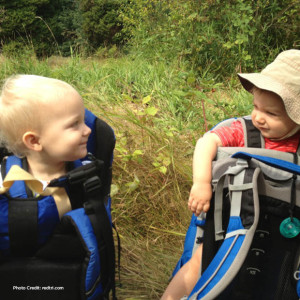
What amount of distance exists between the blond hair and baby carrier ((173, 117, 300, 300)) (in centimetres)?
66

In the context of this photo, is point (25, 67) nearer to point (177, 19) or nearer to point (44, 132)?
point (177, 19)

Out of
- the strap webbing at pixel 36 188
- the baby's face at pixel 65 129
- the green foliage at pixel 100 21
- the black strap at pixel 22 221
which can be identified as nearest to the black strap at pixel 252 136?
the baby's face at pixel 65 129

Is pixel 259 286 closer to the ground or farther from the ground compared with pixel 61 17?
closer to the ground

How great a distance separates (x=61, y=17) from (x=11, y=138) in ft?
33.6

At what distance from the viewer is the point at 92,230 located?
1.23 metres

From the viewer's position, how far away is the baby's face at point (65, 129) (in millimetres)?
1256

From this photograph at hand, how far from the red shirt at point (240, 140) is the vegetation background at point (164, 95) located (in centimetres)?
78

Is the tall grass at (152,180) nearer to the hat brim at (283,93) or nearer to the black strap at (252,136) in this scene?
the black strap at (252,136)

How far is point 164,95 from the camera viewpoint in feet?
11.7

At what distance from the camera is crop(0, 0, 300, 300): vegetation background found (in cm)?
223

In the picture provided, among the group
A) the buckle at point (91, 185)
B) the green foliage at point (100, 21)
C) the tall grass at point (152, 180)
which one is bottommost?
the tall grass at point (152, 180)

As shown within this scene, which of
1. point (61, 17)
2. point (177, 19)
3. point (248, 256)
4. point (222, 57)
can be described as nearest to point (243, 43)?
point (222, 57)

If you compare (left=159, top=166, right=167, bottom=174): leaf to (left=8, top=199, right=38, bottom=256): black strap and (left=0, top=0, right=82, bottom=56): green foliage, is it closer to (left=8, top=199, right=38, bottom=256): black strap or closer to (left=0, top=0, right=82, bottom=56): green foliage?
(left=8, top=199, right=38, bottom=256): black strap

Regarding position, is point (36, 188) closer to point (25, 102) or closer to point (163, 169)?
point (25, 102)
